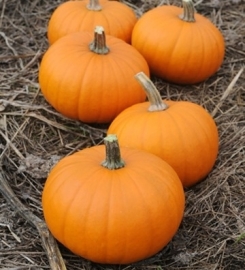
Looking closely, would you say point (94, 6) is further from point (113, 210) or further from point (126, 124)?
point (113, 210)

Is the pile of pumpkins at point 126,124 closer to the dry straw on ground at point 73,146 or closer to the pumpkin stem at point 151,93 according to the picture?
the pumpkin stem at point 151,93

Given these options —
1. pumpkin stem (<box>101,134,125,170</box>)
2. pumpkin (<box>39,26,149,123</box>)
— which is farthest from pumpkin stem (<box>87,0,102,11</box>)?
pumpkin stem (<box>101,134,125,170</box>)

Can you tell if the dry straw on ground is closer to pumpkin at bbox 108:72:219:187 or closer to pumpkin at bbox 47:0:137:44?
pumpkin at bbox 108:72:219:187

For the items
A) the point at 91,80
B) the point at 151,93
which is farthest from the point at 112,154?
the point at 91,80

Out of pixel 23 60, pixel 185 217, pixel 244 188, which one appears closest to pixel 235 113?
pixel 244 188

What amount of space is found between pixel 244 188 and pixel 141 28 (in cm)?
145

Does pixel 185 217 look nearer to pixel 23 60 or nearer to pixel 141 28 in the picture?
pixel 141 28

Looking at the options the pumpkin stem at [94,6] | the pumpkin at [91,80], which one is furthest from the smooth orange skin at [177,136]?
the pumpkin stem at [94,6]

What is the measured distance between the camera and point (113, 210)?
277 centimetres

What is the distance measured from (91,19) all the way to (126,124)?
4.02 ft

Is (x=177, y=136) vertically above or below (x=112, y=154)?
below

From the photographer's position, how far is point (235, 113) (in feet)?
13.5

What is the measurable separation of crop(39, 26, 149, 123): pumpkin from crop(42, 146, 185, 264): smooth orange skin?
868 millimetres

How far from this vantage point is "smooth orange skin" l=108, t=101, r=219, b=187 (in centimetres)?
331
